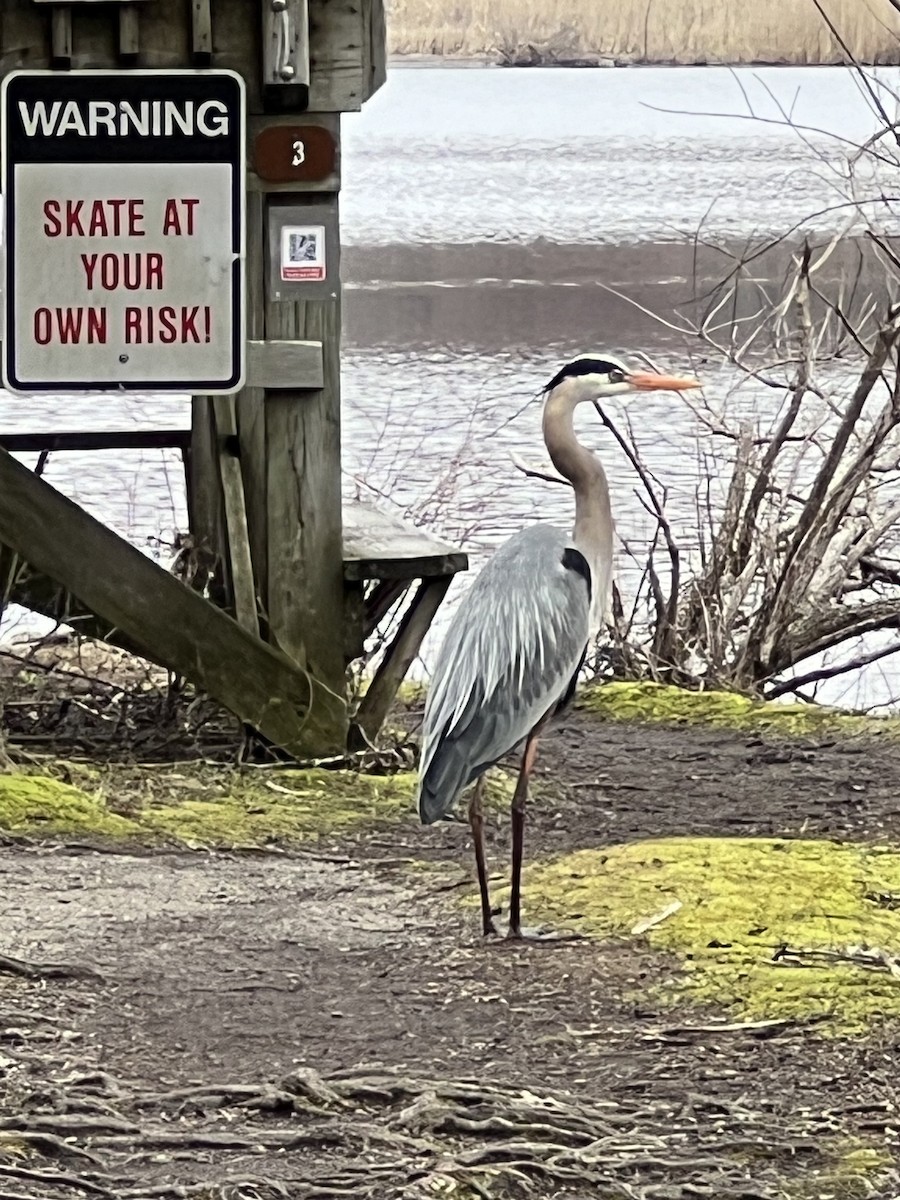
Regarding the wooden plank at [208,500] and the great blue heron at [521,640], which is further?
the wooden plank at [208,500]

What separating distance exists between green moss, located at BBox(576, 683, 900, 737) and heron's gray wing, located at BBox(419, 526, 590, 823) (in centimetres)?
283

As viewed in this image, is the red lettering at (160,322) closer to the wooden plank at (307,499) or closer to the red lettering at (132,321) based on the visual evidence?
the red lettering at (132,321)

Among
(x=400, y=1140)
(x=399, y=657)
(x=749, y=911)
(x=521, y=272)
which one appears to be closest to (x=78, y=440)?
(x=399, y=657)

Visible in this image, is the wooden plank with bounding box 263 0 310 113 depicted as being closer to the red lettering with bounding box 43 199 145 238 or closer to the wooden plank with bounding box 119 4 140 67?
the wooden plank with bounding box 119 4 140 67

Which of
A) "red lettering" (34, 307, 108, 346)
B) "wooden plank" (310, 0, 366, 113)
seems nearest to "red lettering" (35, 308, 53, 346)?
"red lettering" (34, 307, 108, 346)

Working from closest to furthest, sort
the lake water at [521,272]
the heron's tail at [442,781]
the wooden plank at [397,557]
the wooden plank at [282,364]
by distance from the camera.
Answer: the heron's tail at [442,781] → the wooden plank at [282,364] → the wooden plank at [397,557] → the lake water at [521,272]

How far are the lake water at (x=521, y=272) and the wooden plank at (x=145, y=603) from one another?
1716 mm

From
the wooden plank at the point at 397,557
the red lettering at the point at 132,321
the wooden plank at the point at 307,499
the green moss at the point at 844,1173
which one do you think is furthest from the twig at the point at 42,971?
the red lettering at the point at 132,321

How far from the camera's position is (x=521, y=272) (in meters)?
22.5

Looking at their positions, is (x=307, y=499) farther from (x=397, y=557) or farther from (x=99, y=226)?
(x=99, y=226)

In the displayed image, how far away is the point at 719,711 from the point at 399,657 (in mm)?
1746

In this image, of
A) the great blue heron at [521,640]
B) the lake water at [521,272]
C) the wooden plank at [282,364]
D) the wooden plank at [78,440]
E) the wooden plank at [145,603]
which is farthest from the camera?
the lake water at [521,272]

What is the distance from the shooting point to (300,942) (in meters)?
5.52

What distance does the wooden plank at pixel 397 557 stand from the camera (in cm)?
712
